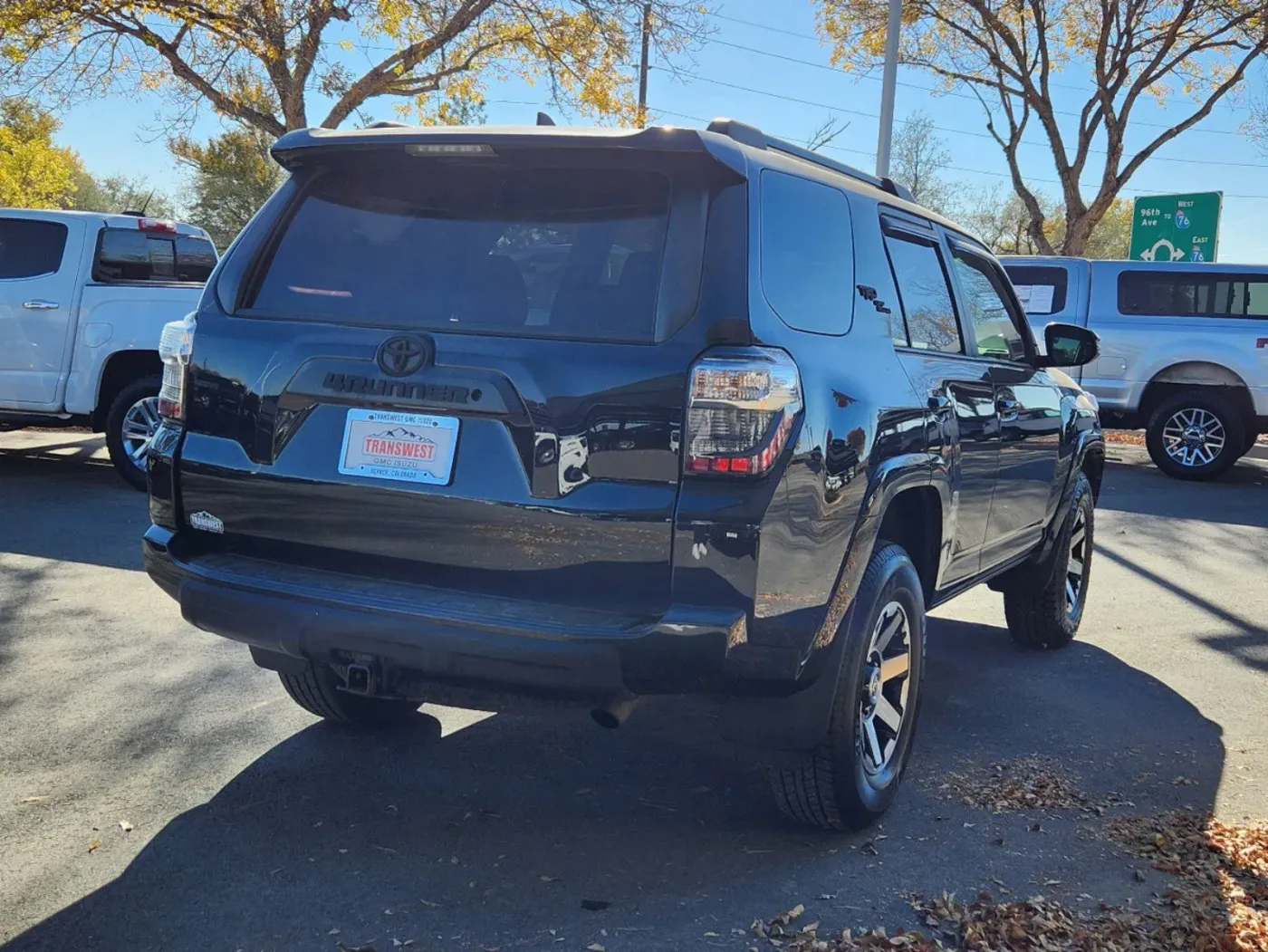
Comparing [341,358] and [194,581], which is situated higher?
[341,358]

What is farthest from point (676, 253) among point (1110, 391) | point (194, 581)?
point (1110, 391)

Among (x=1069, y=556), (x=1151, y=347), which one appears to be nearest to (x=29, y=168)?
(x=1151, y=347)

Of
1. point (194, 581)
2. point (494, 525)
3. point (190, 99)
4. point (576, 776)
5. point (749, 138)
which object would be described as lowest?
point (576, 776)

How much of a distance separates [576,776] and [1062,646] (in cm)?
303

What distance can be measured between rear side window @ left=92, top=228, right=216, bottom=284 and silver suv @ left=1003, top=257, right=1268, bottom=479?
8323mm

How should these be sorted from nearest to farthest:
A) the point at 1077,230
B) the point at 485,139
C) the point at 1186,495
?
the point at 485,139, the point at 1186,495, the point at 1077,230

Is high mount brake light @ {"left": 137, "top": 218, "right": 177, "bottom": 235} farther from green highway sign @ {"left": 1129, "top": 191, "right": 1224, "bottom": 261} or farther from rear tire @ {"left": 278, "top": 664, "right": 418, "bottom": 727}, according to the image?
green highway sign @ {"left": 1129, "top": 191, "right": 1224, "bottom": 261}

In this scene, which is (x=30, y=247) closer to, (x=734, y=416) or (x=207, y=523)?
(x=207, y=523)

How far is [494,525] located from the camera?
113 inches

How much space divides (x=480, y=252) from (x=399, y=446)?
0.56 m

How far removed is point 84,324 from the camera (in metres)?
8.93

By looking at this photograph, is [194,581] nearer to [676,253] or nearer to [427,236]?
[427,236]

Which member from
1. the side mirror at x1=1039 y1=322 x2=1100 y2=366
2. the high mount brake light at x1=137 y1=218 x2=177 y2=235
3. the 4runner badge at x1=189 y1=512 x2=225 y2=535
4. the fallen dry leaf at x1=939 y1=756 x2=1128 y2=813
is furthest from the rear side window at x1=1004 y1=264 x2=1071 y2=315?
the 4runner badge at x1=189 y1=512 x2=225 y2=535

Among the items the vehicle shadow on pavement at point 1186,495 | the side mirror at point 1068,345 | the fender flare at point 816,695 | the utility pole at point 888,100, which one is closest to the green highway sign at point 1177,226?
the utility pole at point 888,100
